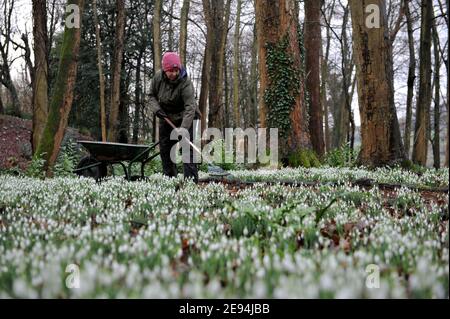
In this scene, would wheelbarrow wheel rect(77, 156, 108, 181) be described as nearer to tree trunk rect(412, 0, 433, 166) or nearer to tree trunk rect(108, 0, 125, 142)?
tree trunk rect(108, 0, 125, 142)

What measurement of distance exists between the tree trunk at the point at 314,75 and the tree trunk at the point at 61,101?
31.5ft

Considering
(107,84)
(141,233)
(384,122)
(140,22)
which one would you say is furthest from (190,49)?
(141,233)

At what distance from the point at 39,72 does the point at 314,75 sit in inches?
432

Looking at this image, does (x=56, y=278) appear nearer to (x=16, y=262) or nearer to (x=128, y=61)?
(x=16, y=262)

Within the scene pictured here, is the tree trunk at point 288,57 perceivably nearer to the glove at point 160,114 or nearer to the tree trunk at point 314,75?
the tree trunk at point 314,75

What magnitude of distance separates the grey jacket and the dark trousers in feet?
0.92

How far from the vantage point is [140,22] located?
2770cm

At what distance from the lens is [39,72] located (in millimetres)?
14266

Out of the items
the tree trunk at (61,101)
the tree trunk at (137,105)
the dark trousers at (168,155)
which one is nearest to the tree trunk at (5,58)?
the tree trunk at (137,105)

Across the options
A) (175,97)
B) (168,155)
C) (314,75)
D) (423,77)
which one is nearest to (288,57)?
(314,75)

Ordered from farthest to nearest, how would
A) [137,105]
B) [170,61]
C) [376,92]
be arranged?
1. [137,105]
2. [376,92]
3. [170,61]

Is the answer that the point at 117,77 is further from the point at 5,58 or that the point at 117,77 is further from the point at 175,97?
the point at 5,58

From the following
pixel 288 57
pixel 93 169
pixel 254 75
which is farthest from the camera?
pixel 254 75

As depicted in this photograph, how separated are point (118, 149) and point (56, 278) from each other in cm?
675
